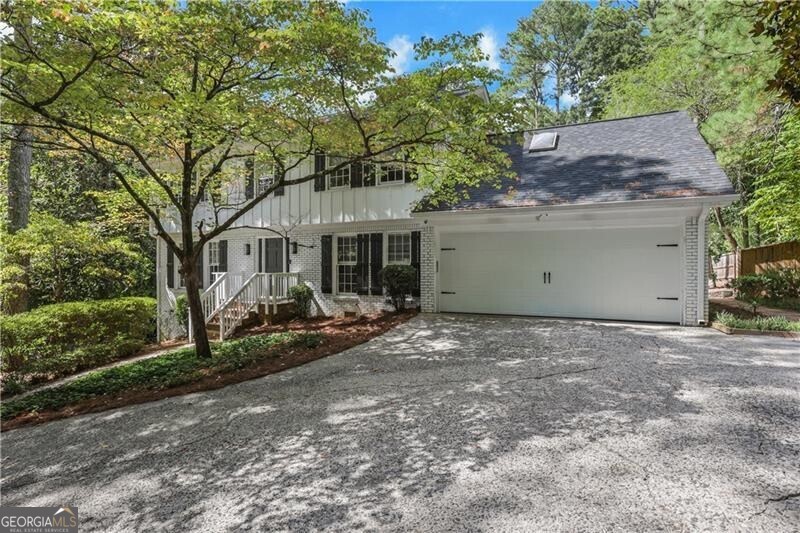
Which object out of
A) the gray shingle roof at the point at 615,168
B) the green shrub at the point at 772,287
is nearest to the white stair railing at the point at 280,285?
the gray shingle roof at the point at 615,168

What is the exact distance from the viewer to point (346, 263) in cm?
1149

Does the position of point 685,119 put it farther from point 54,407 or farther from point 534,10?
point 534,10

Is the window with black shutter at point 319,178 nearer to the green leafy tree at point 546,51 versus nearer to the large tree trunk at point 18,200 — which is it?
the large tree trunk at point 18,200

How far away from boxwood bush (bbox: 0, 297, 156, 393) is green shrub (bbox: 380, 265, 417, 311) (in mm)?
6088

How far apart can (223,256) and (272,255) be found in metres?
1.86

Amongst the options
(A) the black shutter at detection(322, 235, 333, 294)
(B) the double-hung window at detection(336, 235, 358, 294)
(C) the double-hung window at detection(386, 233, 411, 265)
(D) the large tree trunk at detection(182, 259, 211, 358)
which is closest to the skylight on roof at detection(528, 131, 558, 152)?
(C) the double-hung window at detection(386, 233, 411, 265)

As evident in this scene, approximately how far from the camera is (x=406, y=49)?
6656 millimetres

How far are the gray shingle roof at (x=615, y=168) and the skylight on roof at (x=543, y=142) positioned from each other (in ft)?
0.61

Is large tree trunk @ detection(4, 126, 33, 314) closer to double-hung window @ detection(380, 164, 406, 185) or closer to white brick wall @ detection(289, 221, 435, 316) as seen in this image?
white brick wall @ detection(289, 221, 435, 316)

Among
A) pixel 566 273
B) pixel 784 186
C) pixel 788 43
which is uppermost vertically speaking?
pixel 784 186

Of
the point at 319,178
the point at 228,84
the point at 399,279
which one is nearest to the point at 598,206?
the point at 399,279

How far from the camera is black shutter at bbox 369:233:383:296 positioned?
430 inches

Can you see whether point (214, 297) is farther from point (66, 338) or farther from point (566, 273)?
point (566, 273)

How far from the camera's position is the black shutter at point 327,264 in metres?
11.5
